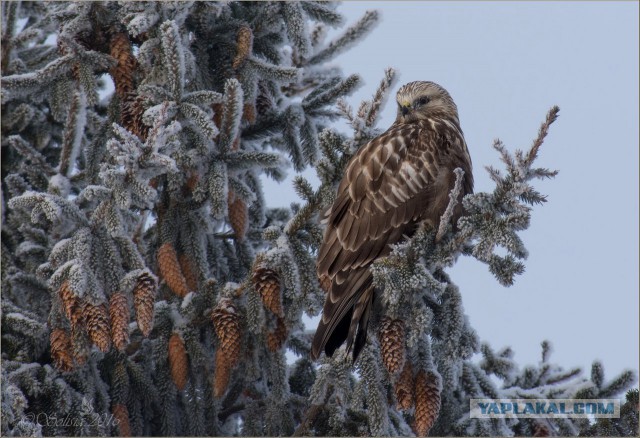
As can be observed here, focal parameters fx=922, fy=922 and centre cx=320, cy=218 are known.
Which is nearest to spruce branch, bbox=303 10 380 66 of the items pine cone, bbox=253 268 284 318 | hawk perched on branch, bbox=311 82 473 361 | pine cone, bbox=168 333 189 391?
hawk perched on branch, bbox=311 82 473 361

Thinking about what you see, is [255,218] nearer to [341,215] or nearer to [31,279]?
[341,215]

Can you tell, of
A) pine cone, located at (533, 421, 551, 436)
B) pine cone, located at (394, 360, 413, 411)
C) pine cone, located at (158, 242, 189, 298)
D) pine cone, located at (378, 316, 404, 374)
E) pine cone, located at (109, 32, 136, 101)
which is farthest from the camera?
pine cone, located at (109, 32, 136, 101)

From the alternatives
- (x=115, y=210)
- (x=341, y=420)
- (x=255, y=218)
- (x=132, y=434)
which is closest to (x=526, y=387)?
(x=341, y=420)

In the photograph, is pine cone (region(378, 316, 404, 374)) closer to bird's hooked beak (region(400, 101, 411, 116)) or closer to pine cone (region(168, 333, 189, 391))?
pine cone (region(168, 333, 189, 391))

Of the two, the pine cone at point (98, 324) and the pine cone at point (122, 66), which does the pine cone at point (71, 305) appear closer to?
the pine cone at point (98, 324)

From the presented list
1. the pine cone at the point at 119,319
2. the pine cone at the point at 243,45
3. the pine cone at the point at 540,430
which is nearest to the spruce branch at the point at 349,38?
the pine cone at the point at 243,45

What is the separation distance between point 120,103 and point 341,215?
4.67 feet

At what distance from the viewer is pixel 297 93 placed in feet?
18.6

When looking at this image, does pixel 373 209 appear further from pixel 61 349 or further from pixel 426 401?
pixel 61 349

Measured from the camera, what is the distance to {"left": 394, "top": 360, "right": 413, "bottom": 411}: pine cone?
12.8ft

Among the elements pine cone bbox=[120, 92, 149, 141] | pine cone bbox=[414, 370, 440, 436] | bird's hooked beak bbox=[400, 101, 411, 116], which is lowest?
pine cone bbox=[414, 370, 440, 436]

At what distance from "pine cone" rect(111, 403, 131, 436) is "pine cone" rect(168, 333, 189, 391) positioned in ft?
1.05

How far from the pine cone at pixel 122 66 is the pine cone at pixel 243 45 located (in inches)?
22.4

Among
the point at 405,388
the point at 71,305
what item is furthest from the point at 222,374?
the point at 405,388
